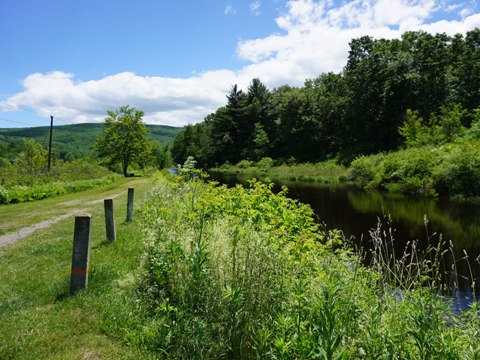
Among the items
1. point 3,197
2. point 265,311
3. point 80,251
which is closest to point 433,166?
point 265,311

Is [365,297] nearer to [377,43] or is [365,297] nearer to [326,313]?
[326,313]

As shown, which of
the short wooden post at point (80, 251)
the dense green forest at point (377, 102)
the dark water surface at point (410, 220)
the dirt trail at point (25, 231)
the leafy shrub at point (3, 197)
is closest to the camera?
the short wooden post at point (80, 251)

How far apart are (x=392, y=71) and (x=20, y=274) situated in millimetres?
50195

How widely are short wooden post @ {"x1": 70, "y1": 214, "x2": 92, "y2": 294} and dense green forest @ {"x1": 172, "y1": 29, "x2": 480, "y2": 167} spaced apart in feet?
119

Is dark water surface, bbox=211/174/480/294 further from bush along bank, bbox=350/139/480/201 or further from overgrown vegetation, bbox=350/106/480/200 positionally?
overgrown vegetation, bbox=350/106/480/200

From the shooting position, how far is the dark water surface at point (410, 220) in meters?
11.5

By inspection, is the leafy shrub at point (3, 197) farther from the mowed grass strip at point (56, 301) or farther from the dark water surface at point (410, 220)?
the dark water surface at point (410, 220)

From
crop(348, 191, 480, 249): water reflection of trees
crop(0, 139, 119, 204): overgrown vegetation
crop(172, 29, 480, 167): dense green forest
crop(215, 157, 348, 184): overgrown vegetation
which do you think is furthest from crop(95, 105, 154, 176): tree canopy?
crop(348, 191, 480, 249): water reflection of trees

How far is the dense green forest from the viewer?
150 feet

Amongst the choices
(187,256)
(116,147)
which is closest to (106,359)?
(187,256)

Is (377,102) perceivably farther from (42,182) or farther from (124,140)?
(42,182)

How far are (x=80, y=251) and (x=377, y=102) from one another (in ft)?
166

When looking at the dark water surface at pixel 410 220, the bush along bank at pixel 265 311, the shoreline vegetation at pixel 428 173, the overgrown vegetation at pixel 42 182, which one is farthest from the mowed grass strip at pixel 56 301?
the shoreline vegetation at pixel 428 173

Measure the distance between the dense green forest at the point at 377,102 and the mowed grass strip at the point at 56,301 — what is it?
3533 cm
